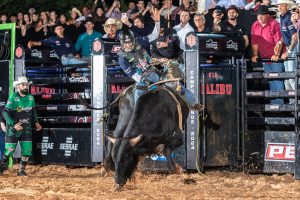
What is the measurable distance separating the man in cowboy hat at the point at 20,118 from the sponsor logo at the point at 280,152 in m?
4.03

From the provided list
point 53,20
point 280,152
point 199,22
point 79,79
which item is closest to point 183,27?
point 199,22

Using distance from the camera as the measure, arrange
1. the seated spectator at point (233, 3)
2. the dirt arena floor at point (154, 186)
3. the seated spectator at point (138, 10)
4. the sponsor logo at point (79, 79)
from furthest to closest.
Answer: the seated spectator at point (138, 10) → the seated spectator at point (233, 3) → the sponsor logo at point (79, 79) → the dirt arena floor at point (154, 186)

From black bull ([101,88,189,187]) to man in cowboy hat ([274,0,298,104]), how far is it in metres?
1.78

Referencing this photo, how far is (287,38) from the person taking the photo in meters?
11.3

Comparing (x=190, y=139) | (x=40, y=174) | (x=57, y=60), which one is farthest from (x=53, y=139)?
(x=190, y=139)

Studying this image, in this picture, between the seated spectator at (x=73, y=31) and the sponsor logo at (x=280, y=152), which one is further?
the seated spectator at (x=73, y=31)

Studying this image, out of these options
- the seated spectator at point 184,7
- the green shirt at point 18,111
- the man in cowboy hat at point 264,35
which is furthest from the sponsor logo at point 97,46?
the seated spectator at point 184,7

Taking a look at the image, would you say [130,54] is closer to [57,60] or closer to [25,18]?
[57,60]

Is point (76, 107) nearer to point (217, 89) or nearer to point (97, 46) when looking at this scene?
point (97, 46)

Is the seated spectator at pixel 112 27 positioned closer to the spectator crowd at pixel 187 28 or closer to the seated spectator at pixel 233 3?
the spectator crowd at pixel 187 28

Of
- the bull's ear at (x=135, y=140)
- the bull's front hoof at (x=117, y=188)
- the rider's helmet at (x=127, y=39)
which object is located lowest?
the bull's front hoof at (x=117, y=188)

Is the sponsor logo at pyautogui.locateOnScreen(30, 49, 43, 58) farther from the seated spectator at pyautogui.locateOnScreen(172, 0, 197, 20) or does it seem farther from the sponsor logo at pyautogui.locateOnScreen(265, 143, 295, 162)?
the sponsor logo at pyautogui.locateOnScreen(265, 143, 295, 162)

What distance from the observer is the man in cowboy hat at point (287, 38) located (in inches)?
433

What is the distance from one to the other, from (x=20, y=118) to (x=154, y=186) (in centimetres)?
339
